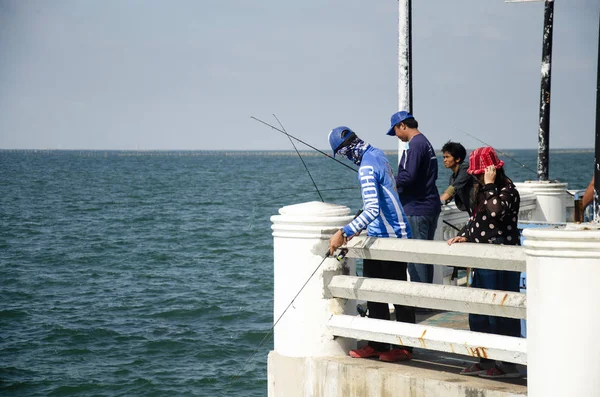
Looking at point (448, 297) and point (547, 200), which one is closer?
point (448, 297)

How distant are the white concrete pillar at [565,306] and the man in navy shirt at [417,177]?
2.48 metres

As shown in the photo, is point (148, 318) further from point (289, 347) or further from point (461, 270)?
point (289, 347)

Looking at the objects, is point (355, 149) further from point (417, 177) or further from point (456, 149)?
point (456, 149)

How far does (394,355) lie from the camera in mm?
6273

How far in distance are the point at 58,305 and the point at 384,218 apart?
45.8ft

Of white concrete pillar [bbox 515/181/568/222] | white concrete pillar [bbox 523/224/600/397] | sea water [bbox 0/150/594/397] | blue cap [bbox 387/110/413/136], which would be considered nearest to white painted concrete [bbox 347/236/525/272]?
white concrete pillar [bbox 523/224/600/397]

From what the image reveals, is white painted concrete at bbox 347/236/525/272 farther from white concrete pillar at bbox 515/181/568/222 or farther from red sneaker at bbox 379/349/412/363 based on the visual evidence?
white concrete pillar at bbox 515/181/568/222

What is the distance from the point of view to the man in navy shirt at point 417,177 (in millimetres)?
7172

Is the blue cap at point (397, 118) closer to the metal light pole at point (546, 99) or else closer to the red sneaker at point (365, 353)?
the red sneaker at point (365, 353)

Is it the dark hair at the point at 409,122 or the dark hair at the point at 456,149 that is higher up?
the dark hair at the point at 409,122

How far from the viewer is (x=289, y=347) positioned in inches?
249

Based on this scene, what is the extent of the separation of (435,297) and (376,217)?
2.24 feet

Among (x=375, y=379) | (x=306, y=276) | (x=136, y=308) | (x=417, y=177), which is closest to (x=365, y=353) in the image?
(x=375, y=379)

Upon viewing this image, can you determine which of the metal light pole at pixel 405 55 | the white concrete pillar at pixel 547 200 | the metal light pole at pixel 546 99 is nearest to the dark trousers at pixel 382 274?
the metal light pole at pixel 405 55
